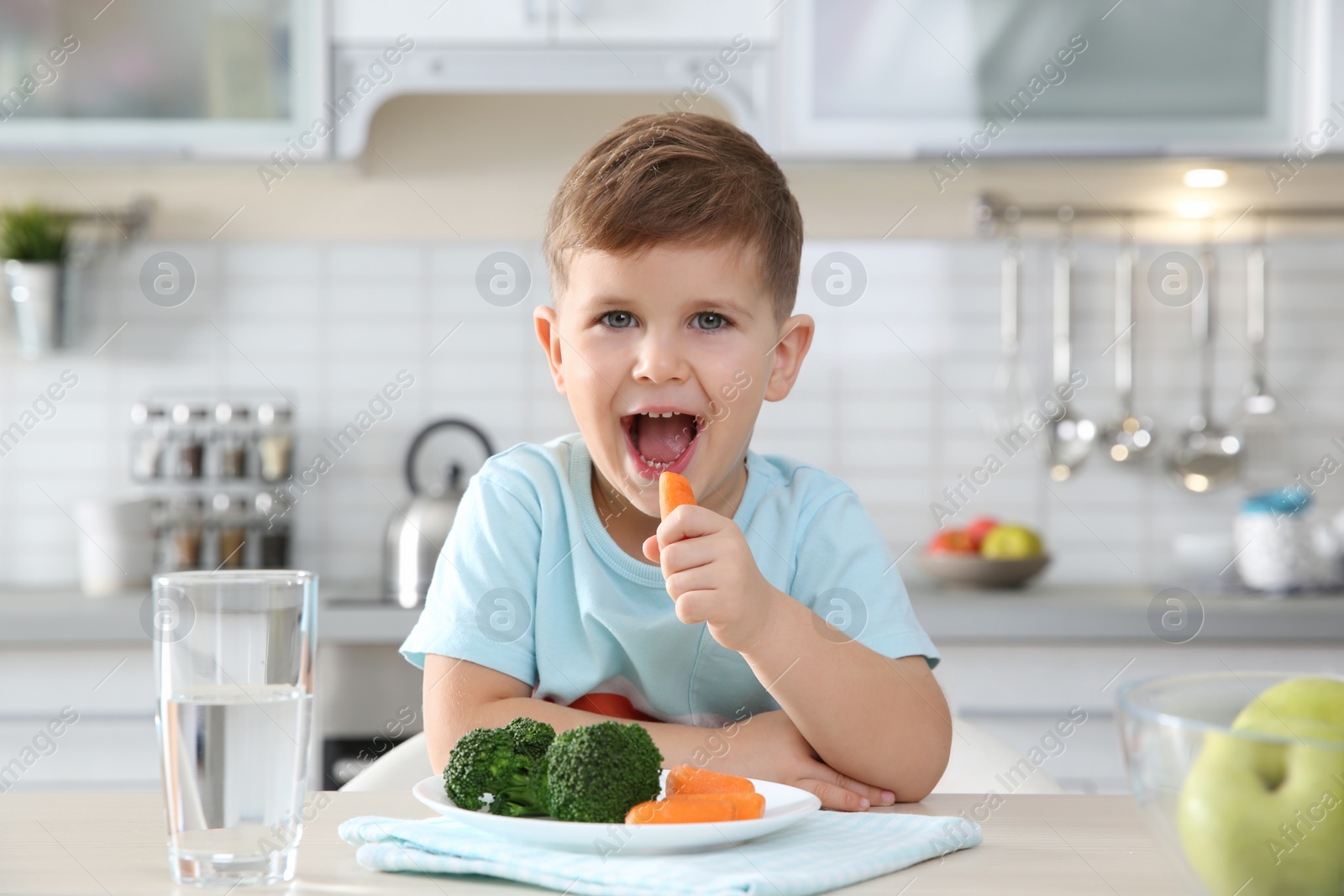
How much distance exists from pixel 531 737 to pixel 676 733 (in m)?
0.22

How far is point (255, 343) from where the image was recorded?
2.47m

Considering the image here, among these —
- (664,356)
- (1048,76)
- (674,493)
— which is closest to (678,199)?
(664,356)

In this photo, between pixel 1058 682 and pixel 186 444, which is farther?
pixel 186 444

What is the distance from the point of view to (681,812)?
2.05ft

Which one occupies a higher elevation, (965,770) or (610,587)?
(610,587)

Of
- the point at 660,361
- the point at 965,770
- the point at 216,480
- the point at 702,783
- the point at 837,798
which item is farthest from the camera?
the point at 216,480

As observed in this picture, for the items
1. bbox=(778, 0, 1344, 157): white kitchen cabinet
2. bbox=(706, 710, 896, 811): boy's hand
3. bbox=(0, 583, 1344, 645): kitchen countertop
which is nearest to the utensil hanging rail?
bbox=(778, 0, 1344, 157): white kitchen cabinet

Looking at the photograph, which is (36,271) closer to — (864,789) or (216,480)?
(216,480)

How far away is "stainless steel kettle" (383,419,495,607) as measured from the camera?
2.09 metres

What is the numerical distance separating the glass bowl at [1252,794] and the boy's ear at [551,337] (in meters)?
0.68

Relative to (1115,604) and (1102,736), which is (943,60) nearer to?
(1115,604)

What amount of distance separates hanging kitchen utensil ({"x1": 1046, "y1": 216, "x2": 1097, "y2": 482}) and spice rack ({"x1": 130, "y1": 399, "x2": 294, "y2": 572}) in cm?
144

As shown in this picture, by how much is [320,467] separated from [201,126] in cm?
66

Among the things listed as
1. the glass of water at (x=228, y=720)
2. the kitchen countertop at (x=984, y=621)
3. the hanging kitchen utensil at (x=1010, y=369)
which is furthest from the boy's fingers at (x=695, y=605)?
the hanging kitchen utensil at (x=1010, y=369)
